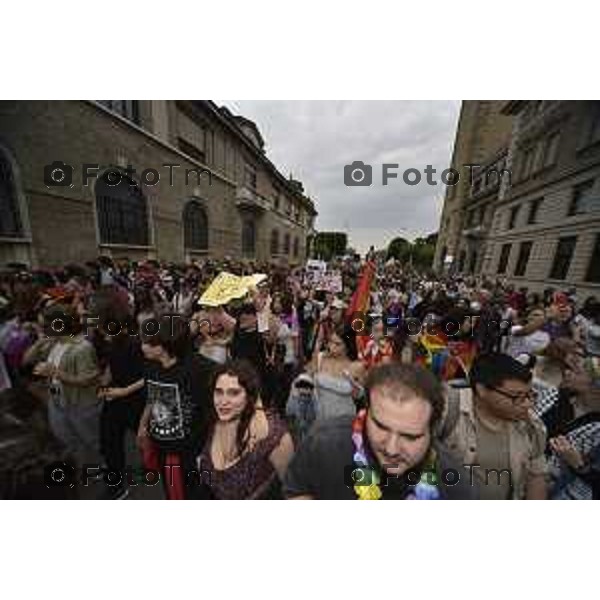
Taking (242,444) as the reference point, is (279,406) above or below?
below

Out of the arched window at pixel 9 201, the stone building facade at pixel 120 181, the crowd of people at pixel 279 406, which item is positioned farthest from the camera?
the arched window at pixel 9 201

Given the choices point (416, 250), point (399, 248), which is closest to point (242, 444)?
point (416, 250)

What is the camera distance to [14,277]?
393 centimetres

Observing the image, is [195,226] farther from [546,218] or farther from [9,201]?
[546,218]

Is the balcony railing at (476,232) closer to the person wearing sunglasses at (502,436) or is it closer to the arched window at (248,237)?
the arched window at (248,237)

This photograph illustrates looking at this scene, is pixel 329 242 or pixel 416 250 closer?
pixel 416 250

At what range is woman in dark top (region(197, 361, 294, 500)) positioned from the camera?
1504 mm

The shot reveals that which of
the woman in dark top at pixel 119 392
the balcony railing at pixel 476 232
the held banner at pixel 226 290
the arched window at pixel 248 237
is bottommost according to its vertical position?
the woman in dark top at pixel 119 392

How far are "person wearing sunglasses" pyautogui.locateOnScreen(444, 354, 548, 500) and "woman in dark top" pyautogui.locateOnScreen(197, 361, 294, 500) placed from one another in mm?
862

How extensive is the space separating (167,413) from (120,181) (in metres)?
6.43

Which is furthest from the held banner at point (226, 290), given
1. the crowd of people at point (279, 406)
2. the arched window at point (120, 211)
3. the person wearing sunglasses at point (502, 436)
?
the arched window at point (120, 211)

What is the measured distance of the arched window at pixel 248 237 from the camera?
10.2 metres

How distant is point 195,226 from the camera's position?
7.12m

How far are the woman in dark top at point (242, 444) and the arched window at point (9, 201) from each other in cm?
528
